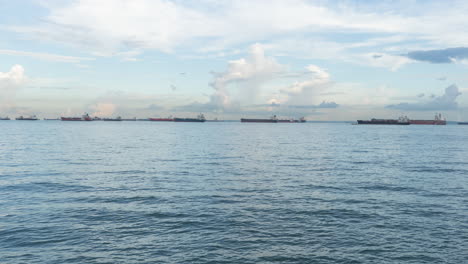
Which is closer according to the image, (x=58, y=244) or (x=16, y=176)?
(x=58, y=244)

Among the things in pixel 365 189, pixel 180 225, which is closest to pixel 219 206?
pixel 180 225

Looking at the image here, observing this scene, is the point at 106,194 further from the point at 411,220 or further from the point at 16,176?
the point at 411,220

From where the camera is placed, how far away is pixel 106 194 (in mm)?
32469

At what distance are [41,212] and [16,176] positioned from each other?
19.5 meters

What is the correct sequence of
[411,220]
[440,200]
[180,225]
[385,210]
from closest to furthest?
[180,225] < [411,220] < [385,210] < [440,200]

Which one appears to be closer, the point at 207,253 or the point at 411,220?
the point at 207,253

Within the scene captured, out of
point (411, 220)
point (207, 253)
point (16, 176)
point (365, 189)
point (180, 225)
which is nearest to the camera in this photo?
point (207, 253)

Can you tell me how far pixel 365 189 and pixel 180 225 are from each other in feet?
70.7

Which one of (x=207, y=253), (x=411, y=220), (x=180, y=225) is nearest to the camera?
(x=207, y=253)

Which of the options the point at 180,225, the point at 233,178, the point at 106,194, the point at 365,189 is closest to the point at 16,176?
the point at 106,194

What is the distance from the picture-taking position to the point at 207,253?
1883 centimetres

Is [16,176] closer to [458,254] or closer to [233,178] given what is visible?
[233,178]

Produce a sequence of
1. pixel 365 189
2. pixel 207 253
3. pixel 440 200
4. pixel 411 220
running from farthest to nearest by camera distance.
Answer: pixel 365 189, pixel 440 200, pixel 411 220, pixel 207 253

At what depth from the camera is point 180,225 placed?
23406 mm
